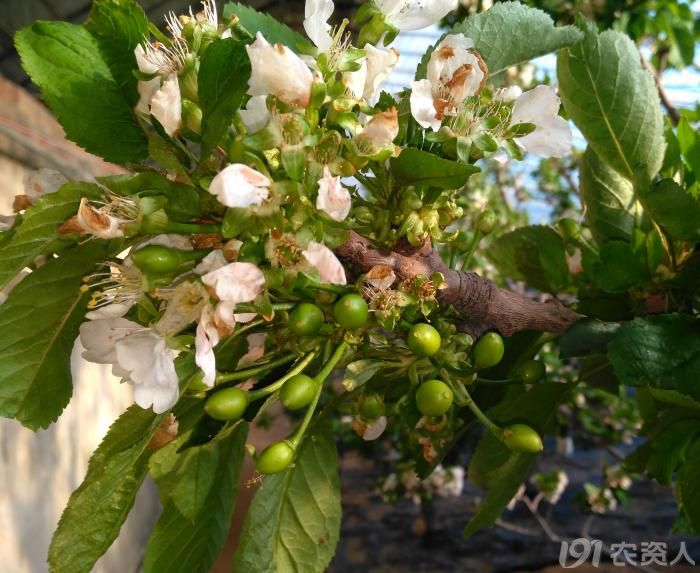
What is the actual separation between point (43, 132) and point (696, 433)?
1932 mm

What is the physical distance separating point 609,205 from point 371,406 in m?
0.33

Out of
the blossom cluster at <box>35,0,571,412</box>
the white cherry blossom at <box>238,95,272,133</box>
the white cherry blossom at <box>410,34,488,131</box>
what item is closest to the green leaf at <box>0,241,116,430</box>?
the blossom cluster at <box>35,0,571,412</box>

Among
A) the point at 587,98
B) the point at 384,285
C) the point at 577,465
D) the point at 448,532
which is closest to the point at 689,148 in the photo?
the point at 587,98

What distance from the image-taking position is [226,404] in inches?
17.3

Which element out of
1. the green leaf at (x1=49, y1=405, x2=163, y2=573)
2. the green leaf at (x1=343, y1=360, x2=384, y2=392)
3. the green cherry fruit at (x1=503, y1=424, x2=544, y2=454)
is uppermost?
the green leaf at (x1=343, y1=360, x2=384, y2=392)

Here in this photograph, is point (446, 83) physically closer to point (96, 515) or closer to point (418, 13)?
point (418, 13)

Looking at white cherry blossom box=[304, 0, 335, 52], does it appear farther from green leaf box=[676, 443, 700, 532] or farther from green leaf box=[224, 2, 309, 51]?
green leaf box=[676, 443, 700, 532]

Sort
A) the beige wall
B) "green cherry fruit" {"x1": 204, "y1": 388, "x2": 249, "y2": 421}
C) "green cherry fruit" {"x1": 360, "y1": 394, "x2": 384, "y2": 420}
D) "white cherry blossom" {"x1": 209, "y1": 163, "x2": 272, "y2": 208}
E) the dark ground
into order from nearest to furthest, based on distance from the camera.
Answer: "white cherry blossom" {"x1": 209, "y1": 163, "x2": 272, "y2": 208}
"green cherry fruit" {"x1": 204, "y1": 388, "x2": 249, "y2": 421}
"green cherry fruit" {"x1": 360, "y1": 394, "x2": 384, "y2": 420}
the beige wall
the dark ground

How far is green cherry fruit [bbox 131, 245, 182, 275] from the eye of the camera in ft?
1.22

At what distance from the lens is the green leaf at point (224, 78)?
1.19ft

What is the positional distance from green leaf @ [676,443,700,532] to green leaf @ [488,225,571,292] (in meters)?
0.23

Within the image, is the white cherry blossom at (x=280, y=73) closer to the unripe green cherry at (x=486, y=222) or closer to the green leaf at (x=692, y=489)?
the unripe green cherry at (x=486, y=222)

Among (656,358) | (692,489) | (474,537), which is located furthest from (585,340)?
(474,537)

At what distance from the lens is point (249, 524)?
1.79ft
